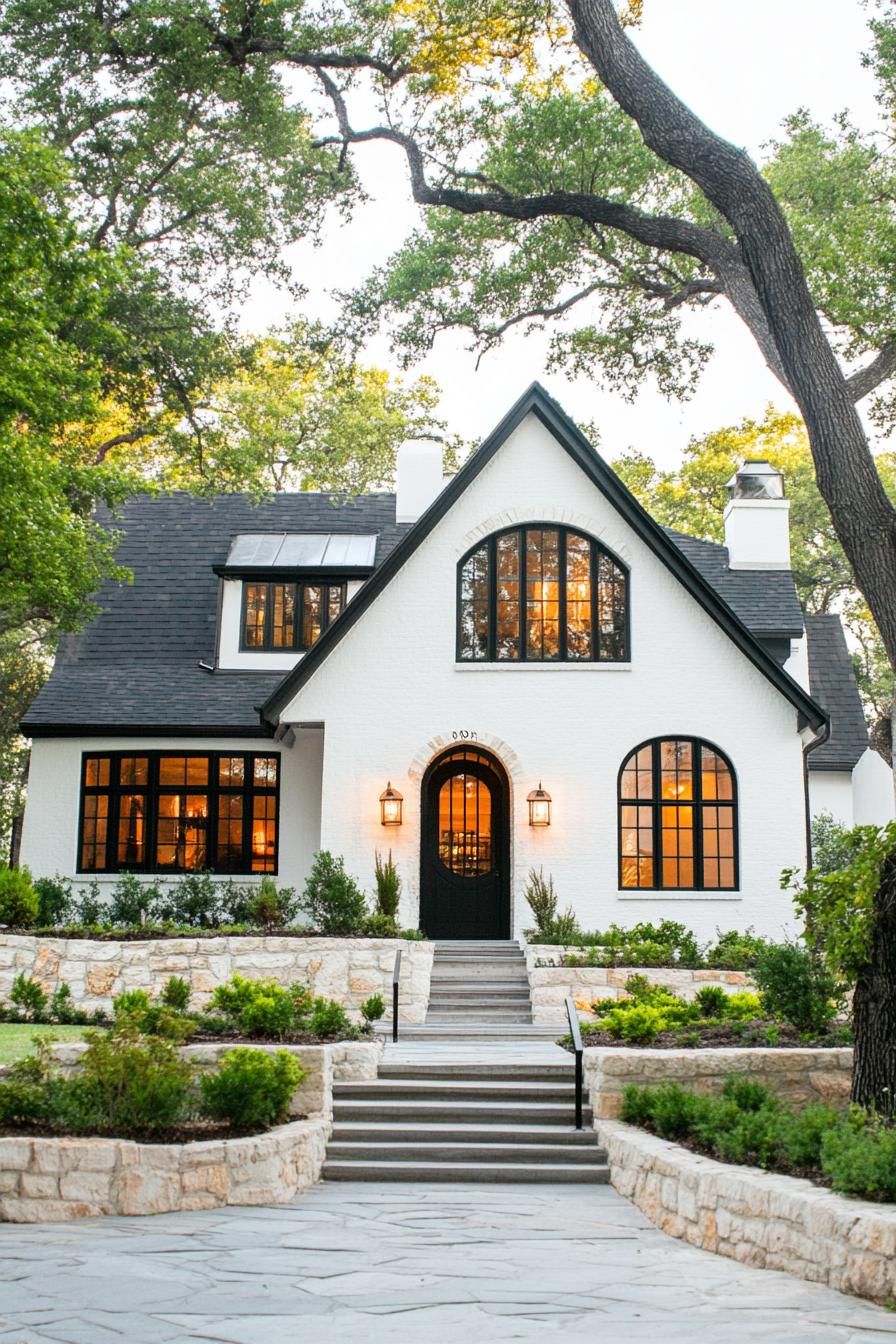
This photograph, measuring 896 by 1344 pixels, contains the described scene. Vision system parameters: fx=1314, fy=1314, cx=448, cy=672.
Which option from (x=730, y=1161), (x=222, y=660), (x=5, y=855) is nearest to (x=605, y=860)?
(x=222, y=660)

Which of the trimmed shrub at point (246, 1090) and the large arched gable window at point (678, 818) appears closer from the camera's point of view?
the trimmed shrub at point (246, 1090)

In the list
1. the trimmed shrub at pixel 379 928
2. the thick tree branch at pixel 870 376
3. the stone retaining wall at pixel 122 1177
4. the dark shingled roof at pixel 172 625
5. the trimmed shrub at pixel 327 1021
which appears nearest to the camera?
the stone retaining wall at pixel 122 1177

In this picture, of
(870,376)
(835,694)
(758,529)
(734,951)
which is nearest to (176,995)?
(734,951)

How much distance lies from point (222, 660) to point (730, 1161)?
1415 cm

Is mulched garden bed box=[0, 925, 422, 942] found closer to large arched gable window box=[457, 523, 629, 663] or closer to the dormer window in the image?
large arched gable window box=[457, 523, 629, 663]

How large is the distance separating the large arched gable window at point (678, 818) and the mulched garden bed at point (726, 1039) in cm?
563

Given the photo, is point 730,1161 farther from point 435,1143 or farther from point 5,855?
point 5,855

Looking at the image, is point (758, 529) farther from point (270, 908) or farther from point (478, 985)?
point (270, 908)

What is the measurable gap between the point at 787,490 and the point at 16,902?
2583 centimetres

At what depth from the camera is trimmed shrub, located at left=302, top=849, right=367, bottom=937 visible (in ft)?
52.5

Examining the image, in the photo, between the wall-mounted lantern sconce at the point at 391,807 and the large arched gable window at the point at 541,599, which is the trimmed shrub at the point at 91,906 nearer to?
the wall-mounted lantern sconce at the point at 391,807

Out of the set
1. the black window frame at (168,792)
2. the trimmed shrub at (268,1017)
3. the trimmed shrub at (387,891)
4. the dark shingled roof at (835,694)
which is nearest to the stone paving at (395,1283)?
the trimmed shrub at (268,1017)

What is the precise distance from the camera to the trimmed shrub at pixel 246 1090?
880 cm

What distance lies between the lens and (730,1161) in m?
8.03
